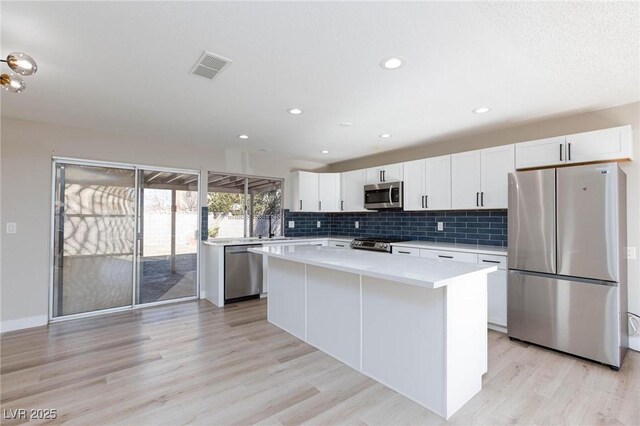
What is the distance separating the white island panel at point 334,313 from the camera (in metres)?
2.50

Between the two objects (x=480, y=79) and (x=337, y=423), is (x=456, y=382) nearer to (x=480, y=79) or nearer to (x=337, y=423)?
(x=337, y=423)

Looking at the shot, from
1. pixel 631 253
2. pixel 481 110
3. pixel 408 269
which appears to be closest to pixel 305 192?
pixel 481 110

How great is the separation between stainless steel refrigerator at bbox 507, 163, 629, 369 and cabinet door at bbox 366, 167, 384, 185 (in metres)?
2.11

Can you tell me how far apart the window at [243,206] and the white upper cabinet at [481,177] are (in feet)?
10.3

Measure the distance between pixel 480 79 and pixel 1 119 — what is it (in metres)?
4.99

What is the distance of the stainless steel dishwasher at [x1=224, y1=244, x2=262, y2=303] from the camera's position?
4.41 m

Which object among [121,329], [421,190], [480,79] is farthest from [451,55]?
[121,329]

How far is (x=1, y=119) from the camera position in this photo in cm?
336

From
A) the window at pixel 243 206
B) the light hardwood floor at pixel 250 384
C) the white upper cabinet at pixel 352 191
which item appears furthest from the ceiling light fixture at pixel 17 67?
the white upper cabinet at pixel 352 191

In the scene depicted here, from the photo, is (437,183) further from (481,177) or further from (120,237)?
(120,237)

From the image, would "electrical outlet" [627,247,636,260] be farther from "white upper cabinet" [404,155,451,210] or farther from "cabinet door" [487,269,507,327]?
"white upper cabinet" [404,155,451,210]

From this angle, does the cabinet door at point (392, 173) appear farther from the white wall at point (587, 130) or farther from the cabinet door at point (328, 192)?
the cabinet door at point (328, 192)

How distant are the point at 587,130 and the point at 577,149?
37cm

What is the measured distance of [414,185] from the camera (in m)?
4.48
